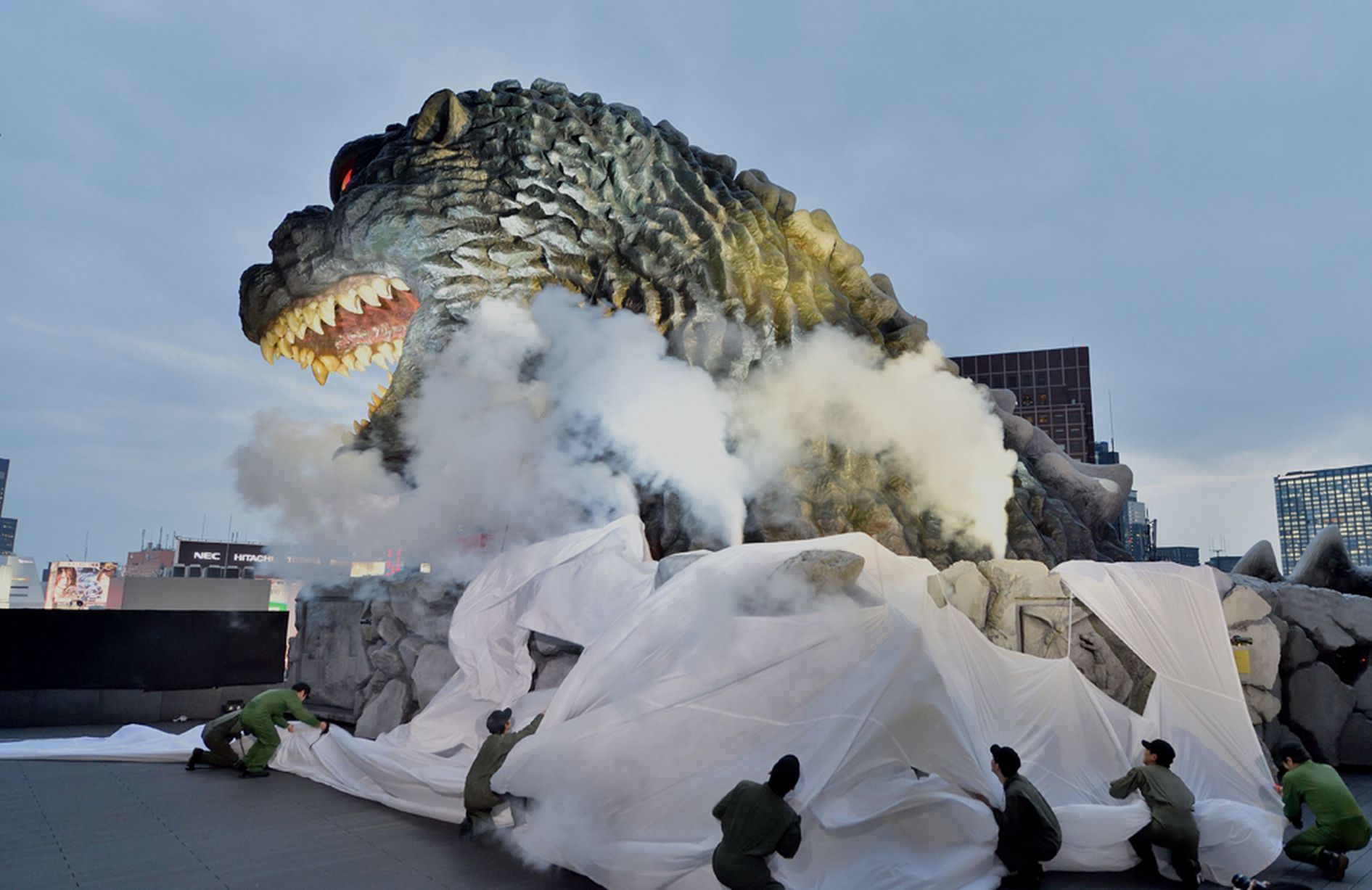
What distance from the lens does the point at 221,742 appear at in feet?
20.4

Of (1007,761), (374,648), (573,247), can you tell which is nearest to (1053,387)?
(573,247)

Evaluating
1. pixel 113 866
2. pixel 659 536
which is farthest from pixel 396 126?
pixel 113 866

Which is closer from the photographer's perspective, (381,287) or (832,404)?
(832,404)

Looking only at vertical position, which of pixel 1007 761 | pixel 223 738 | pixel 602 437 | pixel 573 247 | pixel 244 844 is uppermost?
pixel 573 247

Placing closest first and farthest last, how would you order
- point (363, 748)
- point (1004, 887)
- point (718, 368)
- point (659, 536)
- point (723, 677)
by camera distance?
point (1004, 887) < point (723, 677) < point (363, 748) < point (659, 536) < point (718, 368)

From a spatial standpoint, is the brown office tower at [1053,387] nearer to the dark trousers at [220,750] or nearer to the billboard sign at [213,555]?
the billboard sign at [213,555]

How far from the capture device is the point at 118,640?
9078 mm

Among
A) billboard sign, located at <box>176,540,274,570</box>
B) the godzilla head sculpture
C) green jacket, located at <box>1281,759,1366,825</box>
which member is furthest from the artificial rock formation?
billboard sign, located at <box>176,540,274,570</box>

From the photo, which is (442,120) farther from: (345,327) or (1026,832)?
(1026,832)

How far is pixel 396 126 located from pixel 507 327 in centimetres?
278

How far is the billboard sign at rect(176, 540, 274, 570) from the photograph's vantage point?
2314 centimetres

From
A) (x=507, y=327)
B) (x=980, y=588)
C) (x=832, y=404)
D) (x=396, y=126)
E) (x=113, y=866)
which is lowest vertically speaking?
(x=113, y=866)

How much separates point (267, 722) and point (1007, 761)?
4894 millimetres

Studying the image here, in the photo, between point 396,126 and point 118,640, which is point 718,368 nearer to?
point 396,126
